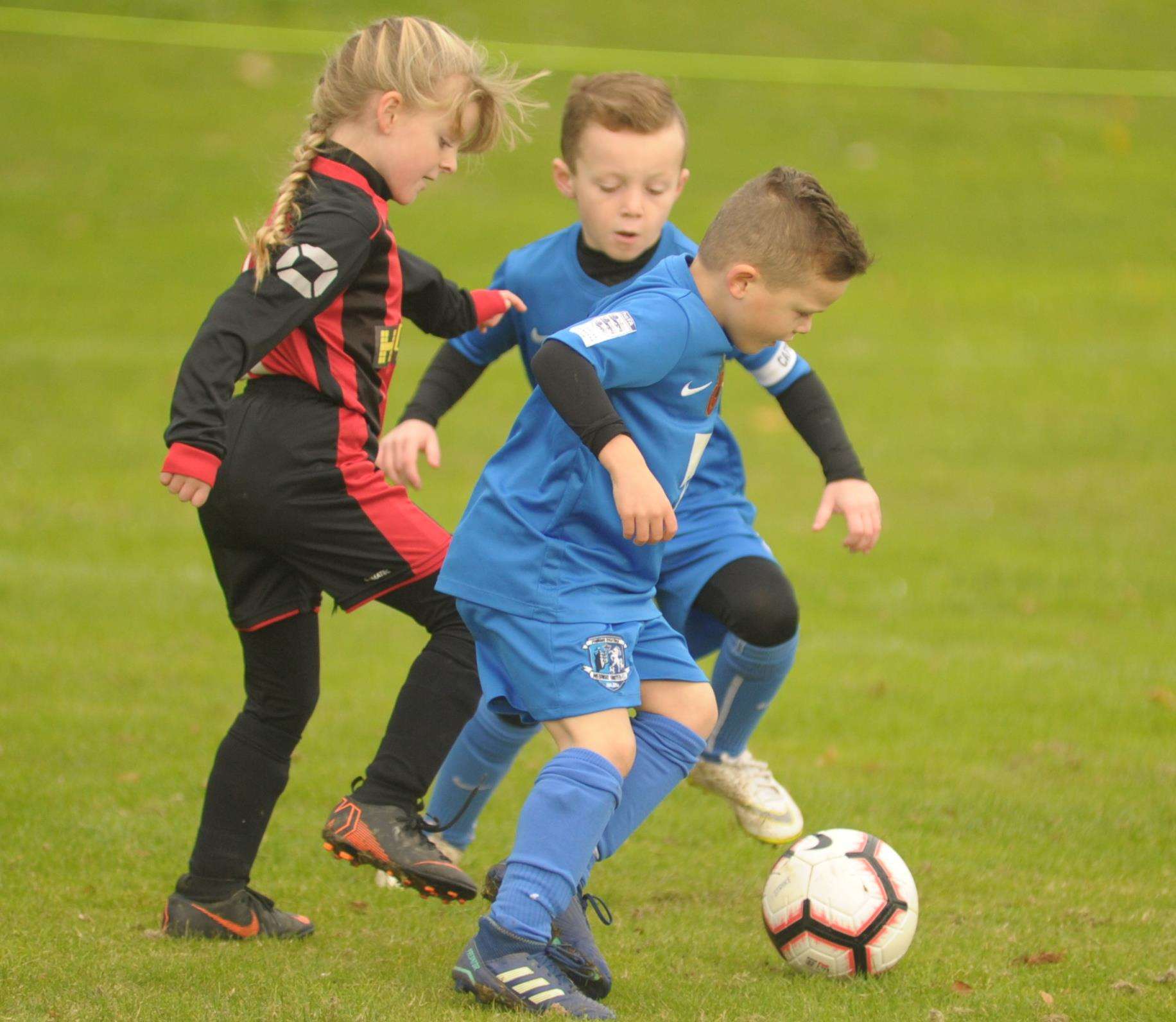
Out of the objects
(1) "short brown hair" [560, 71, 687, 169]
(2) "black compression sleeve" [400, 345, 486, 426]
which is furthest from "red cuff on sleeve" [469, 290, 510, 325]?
(1) "short brown hair" [560, 71, 687, 169]

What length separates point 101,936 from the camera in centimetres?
389

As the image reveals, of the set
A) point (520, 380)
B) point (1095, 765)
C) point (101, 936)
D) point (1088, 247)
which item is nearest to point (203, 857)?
point (101, 936)

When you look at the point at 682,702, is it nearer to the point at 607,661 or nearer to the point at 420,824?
the point at 607,661

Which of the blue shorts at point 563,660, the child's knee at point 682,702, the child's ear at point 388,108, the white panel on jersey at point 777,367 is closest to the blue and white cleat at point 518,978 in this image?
the blue shorts at point 563,660

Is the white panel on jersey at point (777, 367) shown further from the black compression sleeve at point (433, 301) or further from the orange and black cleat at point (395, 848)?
the orange and black cleat at point (395, 848)

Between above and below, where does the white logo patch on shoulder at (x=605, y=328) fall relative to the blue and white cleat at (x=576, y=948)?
above

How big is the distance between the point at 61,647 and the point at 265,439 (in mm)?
3990

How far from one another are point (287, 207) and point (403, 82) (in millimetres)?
449

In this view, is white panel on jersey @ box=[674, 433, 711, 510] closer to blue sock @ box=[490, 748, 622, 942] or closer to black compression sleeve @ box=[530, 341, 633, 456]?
black compression sleeve @ box=[530, 341, 633, 456]

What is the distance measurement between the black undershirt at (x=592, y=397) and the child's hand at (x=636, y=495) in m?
0.03

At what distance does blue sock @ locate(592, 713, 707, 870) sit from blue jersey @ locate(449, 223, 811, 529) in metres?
1.06

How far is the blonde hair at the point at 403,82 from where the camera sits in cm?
387

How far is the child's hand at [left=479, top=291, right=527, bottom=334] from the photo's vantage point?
172 inches

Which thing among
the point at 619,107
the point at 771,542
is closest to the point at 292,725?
the point at 619,107
